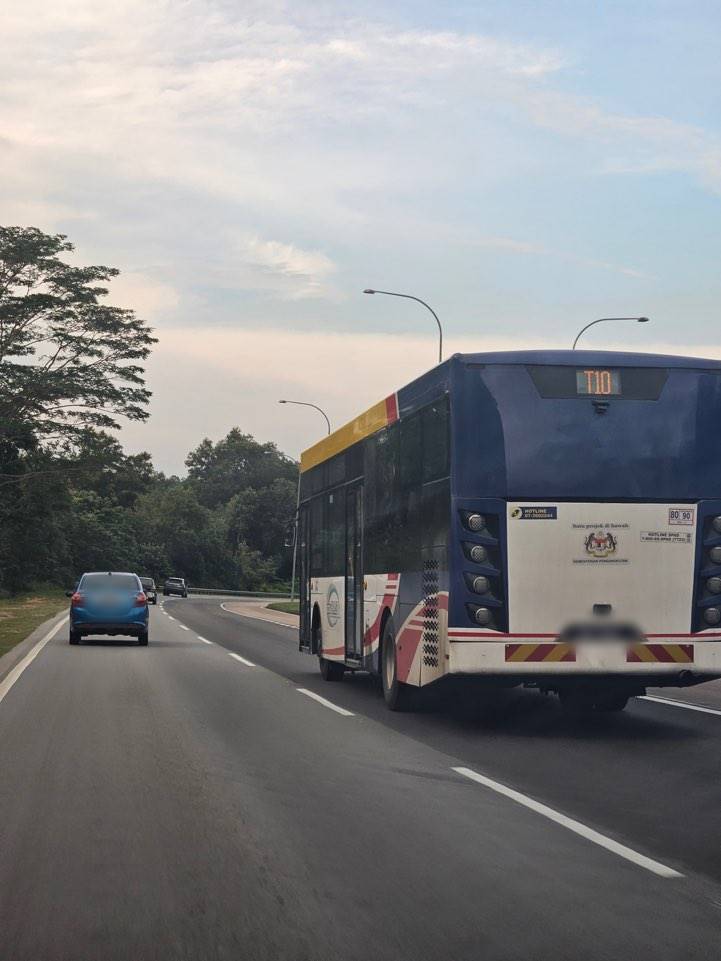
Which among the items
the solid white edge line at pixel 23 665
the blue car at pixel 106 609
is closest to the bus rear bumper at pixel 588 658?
the solid white edge line at pixel 23 665

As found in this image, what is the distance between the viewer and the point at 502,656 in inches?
484

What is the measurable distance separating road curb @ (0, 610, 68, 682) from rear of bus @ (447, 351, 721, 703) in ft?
30.0

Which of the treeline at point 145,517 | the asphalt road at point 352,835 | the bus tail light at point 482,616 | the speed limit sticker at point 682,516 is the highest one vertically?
the treeline at point 145,517

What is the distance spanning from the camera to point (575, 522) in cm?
1250

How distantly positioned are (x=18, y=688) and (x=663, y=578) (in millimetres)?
8784

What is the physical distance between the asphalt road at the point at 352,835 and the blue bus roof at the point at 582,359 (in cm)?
345

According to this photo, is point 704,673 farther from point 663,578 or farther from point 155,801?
point 155,801

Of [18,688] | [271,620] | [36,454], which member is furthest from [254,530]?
[18,688]

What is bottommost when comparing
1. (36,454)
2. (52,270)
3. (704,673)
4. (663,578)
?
(704,673)

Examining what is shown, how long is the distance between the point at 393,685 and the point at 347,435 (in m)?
4.37

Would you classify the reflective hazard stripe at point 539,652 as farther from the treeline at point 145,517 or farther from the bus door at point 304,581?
the treeline at point 145,517

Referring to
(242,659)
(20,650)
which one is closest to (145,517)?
(20,650)

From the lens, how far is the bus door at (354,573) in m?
17.0

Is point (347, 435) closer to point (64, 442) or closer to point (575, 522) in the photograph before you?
point (575, 522)
